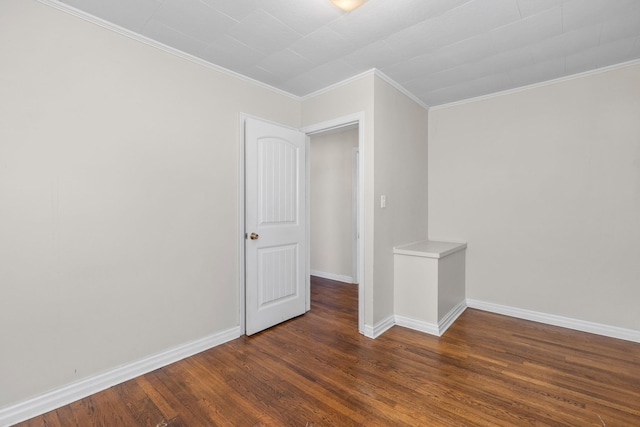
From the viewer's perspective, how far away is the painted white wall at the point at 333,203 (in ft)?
15.5

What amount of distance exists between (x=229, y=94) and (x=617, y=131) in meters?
3.59

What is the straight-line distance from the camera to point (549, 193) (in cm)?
304

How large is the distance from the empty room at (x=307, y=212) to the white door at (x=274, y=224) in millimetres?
23

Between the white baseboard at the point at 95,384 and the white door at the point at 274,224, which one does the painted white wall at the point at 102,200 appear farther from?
the white door at the point at 274,224

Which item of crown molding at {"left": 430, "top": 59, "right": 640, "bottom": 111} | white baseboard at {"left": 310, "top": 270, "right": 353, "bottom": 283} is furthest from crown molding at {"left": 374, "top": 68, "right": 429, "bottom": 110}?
white baseboard at {"left": 310, "top": 270, "right": 353, "bottom": 283}

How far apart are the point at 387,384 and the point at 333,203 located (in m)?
3.20

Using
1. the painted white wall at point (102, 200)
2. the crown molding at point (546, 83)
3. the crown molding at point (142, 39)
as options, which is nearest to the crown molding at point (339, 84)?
the crown molding at point (142, 39)

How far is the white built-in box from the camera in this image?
9.27 ft

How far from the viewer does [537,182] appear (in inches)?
122

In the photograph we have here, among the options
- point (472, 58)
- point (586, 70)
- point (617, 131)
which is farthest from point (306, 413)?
point (586, 70)

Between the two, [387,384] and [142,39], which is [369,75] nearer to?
[142,39]

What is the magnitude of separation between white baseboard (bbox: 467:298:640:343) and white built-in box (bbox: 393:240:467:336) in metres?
0.44

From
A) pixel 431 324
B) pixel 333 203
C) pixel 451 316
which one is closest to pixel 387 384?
pixel 431 324

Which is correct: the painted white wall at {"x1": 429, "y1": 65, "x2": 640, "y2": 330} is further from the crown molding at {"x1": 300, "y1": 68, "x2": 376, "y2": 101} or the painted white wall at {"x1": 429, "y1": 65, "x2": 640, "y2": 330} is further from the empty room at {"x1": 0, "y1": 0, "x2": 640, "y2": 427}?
the crown molding at {"x1": 300, "y1": 68, "x2": 376, "y2": 101}
